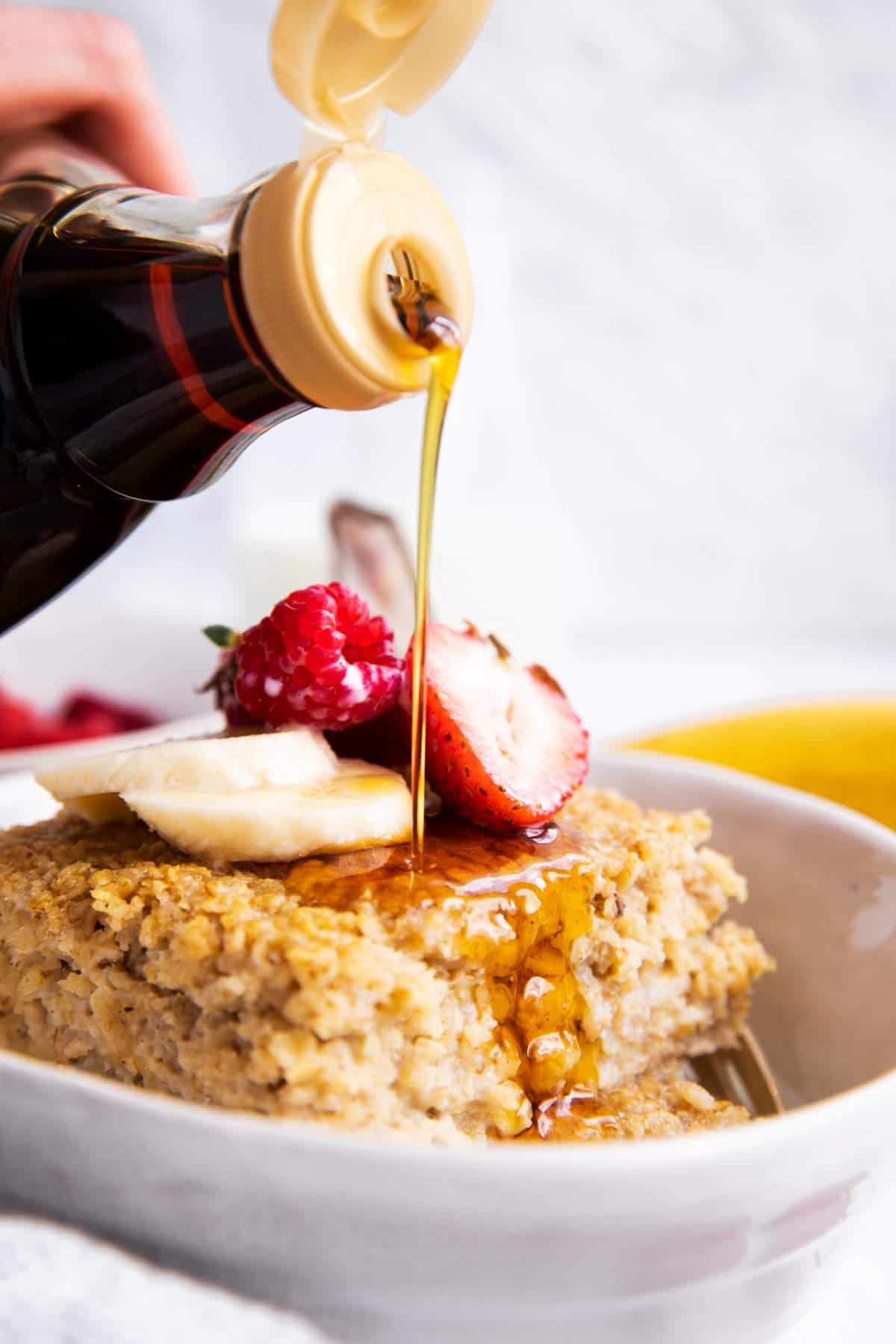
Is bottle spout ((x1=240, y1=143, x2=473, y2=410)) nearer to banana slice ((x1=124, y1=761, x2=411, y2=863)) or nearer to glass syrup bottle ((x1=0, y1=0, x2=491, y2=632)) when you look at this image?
glass syrup bottle ((x1=0, y1=0, x2=491, y2=632))

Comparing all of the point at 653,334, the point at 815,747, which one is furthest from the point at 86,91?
the point at 653,334

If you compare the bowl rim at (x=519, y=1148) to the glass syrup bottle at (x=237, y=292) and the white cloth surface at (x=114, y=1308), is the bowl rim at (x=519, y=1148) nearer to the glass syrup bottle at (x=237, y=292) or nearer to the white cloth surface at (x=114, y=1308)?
the white cloth surface at (x=114, y=1308)

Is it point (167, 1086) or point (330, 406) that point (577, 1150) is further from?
point (330, 406)

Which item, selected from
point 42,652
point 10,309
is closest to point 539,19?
point 42,652

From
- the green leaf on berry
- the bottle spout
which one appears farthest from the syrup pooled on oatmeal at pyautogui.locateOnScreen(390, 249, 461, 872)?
the green leaf on berry

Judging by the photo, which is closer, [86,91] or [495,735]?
[495,735]

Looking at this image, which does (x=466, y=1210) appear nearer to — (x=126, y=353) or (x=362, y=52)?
(x=126, y=353)

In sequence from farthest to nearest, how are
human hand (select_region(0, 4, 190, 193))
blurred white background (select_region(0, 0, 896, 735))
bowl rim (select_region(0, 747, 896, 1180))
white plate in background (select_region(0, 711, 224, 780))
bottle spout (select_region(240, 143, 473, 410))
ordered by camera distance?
blurred white background (select_region(0, 0, 896, 735))
human hand (select_region(0, 4, 190, 193))
white plate in background (select_region(0, 711, 224, 780))
bottle spout (select_region(240, 143, 473, 410))
bowl rim (select_region(0, 747, 896, 1180))
